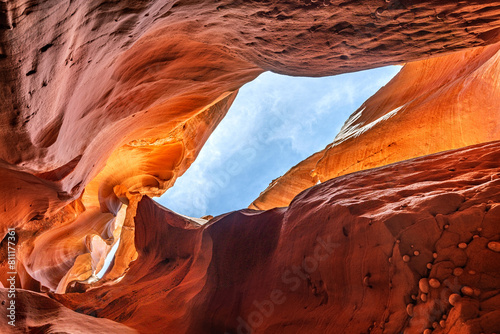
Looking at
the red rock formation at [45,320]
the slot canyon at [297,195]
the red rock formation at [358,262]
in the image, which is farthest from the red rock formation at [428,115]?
the red rock formation at [45,320]

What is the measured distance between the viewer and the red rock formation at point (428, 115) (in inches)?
278

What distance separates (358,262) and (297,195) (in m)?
2.24

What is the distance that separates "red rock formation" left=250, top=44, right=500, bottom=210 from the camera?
7055mm

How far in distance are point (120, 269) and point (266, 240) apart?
12.2 metres

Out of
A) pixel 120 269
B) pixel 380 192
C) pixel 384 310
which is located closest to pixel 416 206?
pixel 380 192

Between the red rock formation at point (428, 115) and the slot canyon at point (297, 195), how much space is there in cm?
5

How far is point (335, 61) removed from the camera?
478cm

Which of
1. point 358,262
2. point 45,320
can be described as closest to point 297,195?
point 358,262

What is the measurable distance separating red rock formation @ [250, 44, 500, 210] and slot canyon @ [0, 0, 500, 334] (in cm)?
5

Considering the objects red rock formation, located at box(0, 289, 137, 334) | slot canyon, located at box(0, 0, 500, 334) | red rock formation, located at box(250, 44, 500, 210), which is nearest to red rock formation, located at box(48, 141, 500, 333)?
slot canyon, located at box(0, 0, 500, 334)

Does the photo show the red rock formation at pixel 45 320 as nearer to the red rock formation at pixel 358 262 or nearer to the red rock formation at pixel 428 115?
the red rock formation at pixel 358 262

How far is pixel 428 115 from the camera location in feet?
26.6

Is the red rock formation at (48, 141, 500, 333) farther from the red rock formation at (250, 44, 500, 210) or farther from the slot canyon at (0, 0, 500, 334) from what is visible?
the red rock formation at (250, 44, 500, 210)

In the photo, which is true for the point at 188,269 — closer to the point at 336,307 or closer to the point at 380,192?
the point at 336,307
